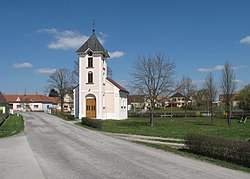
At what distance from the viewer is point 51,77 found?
69375 mm

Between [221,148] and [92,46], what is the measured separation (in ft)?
112

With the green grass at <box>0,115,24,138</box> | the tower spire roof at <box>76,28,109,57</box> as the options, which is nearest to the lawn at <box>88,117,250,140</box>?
the green grass at <box>0,115,24,138</box>

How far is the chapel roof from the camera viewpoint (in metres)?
43.8

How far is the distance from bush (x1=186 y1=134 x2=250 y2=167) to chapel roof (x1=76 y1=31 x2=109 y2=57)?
3098 cm

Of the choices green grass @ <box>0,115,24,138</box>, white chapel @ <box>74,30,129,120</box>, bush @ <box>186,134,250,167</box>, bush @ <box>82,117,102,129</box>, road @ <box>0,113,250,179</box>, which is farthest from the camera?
white chapel @ <box>74,30,129,120</box>

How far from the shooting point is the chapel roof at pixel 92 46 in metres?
43.8

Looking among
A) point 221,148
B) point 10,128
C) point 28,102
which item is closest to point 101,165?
point 221,148

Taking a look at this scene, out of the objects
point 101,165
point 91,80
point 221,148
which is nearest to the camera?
point 101,165

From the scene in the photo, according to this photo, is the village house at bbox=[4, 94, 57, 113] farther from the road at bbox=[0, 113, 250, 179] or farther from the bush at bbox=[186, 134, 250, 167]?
the bush at bbox=[186, 134, 250, 167]

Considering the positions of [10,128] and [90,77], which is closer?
[10,128]

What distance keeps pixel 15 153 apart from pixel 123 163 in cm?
568

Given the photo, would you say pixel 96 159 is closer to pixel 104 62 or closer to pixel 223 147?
pixel 223 147

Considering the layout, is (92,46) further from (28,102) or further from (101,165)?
(28,102)

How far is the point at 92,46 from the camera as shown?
4412 centimetres
